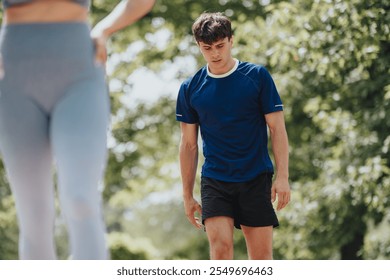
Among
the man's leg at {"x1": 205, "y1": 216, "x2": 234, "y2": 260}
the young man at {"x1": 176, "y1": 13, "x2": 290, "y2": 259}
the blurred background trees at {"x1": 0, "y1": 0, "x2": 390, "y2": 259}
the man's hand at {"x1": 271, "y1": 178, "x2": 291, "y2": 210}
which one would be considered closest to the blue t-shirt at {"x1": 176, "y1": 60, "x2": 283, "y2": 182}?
the young man at {"x1": 176, "y1": 13, "x2": 290, "y2": 259}

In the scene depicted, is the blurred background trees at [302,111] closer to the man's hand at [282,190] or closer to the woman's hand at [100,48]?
the man's hand at [282,190]

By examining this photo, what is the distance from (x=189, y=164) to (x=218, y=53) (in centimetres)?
67

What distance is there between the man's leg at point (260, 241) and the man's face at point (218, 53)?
86 centimetres

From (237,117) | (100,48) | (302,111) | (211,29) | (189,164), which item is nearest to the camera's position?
(100,48)

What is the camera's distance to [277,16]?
1012 cm

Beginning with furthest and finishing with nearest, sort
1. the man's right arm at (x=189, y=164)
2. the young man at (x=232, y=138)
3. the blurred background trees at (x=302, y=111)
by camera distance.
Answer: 1. the blurred background trees at (x=302, y=111)
2. the man's right arm at (x=189, y=164)
3. the young man at (x=232, y=138)

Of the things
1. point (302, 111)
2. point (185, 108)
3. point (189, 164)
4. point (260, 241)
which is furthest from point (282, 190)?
point (302, 111)

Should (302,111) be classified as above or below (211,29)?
below

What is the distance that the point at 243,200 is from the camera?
426 centimetres

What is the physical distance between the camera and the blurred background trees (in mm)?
9070

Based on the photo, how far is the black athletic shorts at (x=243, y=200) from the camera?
13.9 ft

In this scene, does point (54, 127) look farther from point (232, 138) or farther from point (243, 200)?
point (243, 200)

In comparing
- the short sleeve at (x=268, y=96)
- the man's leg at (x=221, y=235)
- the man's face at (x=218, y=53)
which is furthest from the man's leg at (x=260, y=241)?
Result: the man's face at (x=218, y=53)
